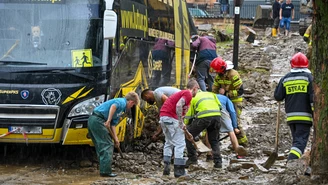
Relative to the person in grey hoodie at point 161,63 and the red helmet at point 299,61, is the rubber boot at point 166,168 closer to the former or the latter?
the red helmet at point 299,61

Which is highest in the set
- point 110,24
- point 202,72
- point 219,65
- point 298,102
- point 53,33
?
point 110,24

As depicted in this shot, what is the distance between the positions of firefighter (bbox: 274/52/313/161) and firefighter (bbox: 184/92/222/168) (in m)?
1.51

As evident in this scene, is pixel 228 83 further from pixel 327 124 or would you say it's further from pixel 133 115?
pixel 327 124

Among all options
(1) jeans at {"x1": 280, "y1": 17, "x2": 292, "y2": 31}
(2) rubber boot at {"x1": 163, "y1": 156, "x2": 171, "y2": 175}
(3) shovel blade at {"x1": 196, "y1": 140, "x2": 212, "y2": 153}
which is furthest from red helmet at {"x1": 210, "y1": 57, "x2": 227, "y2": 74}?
(1) jeans at {"x1": 280, "y1": 17, "x2": 292, "y2": 31}

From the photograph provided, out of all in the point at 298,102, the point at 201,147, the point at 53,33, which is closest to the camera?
the point at 298,102

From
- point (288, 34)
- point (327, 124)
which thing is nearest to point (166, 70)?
point (327, 124)

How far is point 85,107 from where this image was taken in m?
11.1

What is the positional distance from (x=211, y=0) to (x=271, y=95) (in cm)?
3099

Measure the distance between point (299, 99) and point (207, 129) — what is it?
2204 mm

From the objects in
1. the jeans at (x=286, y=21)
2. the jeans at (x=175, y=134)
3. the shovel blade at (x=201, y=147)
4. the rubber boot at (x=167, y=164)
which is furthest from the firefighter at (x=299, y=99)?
the jeans at (x=286, y=21)

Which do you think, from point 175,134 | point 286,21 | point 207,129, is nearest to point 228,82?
point 207,129

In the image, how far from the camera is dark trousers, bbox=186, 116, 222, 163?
11453mm

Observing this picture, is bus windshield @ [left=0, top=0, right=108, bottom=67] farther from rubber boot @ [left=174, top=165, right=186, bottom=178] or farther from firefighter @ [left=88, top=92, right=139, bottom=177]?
rubber boot @ [left=174, top=165, right=186, bottom=178]

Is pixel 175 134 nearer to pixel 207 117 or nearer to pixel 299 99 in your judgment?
pixel 207 117
